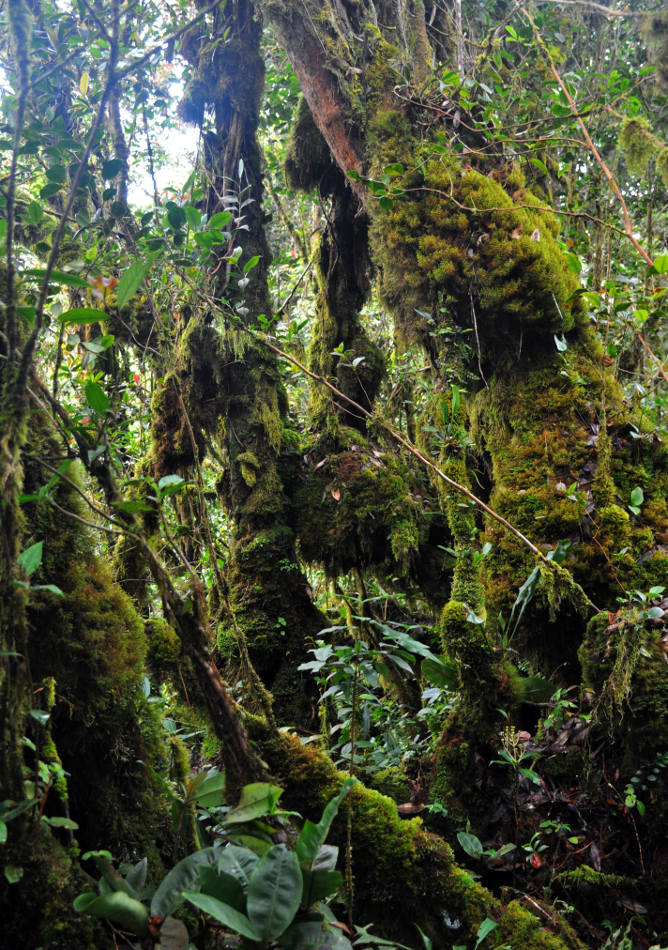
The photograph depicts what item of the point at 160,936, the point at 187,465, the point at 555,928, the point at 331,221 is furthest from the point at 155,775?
the point at 331,221

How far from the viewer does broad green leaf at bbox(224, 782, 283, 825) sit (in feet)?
4.92

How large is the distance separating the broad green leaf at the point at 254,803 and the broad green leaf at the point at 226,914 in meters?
0.27

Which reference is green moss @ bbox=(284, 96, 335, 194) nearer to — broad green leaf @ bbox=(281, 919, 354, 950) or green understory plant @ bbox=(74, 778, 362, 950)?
green understory plant @ bbox=(74, 778, 362, 950)

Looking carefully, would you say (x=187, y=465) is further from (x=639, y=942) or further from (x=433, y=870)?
(x=639, y=942)

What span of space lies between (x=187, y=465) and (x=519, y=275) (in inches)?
99.5

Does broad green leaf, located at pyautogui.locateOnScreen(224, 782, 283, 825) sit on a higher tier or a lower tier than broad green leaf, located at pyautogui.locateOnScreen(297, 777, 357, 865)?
higher

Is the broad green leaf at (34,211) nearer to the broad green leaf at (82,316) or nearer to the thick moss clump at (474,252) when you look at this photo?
the broad green leaf at (82,316)

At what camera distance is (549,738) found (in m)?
2.82

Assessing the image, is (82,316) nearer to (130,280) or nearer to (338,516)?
(130,280)

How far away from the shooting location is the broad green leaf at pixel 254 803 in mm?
1499

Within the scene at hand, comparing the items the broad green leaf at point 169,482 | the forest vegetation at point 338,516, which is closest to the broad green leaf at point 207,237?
the forest vegetation at point 338,516

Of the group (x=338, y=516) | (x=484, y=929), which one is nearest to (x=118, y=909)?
(x=484, y=929)

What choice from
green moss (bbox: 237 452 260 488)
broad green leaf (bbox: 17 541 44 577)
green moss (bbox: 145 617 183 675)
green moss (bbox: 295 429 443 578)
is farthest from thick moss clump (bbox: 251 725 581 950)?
green moss (bbox: 237 452 260 488)

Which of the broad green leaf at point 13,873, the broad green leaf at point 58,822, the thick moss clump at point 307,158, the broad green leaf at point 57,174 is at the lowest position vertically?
the broad green leaf at point 13,873
